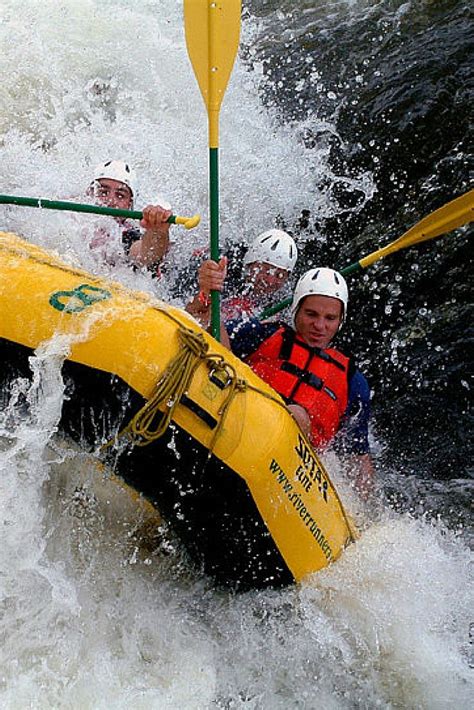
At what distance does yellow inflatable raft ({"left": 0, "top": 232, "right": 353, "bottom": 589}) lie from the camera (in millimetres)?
2980

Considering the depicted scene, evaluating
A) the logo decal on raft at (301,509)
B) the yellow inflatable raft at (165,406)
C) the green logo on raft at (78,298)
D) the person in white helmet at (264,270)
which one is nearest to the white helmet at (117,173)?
the person in white helmet at (264,270)

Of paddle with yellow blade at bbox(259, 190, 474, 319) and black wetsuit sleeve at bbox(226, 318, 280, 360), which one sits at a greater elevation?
paddle with yellow blade at bbox(259, 190, 474, 319)

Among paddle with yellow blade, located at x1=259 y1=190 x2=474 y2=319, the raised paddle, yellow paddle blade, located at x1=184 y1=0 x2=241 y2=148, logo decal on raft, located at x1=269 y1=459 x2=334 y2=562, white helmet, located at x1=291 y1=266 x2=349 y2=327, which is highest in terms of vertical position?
yellow paddle blade, located at x1=184 y1=0 x2=241 y2=148

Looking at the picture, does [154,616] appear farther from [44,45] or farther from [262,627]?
[44,45]

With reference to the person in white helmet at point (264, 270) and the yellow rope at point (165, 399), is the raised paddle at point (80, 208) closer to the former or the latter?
the person in white helmet at point (264, 270)

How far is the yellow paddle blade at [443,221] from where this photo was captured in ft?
14.6

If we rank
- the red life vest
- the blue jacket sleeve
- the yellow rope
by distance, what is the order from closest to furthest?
the yellow rope, the red life vest, the blue jacket sleeve

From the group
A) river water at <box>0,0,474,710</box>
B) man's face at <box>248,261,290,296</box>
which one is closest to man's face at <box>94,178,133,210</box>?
river water at <box>0,0,474,710</box>

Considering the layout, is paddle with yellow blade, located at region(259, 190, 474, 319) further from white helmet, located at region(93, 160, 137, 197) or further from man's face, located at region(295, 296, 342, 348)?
white helmet, located at region(93, 160, 137, 197)

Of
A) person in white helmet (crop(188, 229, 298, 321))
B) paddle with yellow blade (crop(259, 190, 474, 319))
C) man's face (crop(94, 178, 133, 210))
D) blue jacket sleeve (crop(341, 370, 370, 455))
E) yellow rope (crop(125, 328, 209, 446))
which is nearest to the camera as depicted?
yellow rope (crop(125, 328, 209, 446))

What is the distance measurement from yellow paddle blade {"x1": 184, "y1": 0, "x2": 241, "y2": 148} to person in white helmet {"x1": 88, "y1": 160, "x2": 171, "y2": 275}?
30.6 inches

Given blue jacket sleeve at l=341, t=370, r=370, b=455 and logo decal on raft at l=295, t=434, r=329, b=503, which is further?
blue jacket sleeve at l=341, t=370, r=370, b=455

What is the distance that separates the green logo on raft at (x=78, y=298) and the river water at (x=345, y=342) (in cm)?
18

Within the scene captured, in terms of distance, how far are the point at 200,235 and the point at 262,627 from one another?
3662 mm
